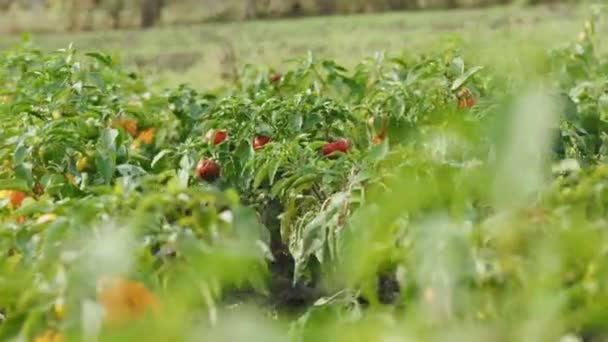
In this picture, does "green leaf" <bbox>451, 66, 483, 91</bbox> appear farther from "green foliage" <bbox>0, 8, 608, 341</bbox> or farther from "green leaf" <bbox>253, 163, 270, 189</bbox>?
"green leaf" <bbox>253, 163, 270, 189</bbox>

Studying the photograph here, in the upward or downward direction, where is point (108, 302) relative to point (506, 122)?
downward

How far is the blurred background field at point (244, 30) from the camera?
845 cm

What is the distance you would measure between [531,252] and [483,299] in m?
0.05

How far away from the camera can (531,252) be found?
2.61ft

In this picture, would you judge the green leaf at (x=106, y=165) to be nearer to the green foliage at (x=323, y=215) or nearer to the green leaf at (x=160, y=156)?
the green foliage at (x=323, y=215)

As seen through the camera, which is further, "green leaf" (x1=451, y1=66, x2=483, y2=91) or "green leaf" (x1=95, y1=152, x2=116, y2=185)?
"green leaf" (x1=451, y1=66, x2=483, y2=91)

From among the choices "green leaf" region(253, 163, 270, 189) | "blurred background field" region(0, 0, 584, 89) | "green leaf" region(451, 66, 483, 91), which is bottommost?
"blurred background field" region(0, 0, 584, 89)

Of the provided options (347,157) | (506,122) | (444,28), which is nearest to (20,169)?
(347,157)

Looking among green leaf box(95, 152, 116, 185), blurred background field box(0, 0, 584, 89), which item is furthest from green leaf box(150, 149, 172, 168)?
blurred background field box(0, 0, 584, 89)

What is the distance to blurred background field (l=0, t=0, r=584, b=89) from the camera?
8.45 m

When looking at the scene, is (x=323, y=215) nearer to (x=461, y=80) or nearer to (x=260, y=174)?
(x=260, y=174)

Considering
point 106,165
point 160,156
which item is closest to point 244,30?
point 160,156

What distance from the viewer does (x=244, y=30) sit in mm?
11641

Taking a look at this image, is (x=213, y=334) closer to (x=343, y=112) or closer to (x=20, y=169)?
(x=20, y=169)
